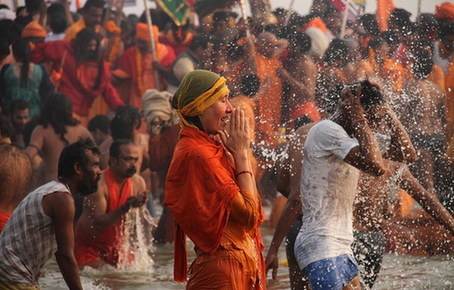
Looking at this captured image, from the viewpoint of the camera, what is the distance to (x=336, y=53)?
35.4 ft

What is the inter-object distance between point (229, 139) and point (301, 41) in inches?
308

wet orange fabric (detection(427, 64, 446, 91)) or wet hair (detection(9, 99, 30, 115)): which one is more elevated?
wet orange fabric (detection(427, 64, 446, 91))

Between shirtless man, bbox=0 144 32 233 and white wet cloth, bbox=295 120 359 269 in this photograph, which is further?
shirtless man, bbox=0 144 32 233

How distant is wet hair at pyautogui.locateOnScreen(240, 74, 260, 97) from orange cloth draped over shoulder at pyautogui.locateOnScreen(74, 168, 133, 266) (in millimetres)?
2500

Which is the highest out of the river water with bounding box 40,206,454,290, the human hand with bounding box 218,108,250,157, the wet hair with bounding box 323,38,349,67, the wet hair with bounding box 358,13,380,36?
the wet hair with bounding box 358,13,380,36

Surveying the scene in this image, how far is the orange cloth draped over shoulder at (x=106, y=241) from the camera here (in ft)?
27.3

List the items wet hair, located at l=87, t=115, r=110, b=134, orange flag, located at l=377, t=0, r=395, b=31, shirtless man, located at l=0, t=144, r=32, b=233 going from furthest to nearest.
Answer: wet hair, located at l=87, t=115, r=110, b=134, orange flag, located at l=377, t=0, r=395, b=31, shirtless man, located at l=0, t=144, r=32, b=233

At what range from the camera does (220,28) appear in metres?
12.2

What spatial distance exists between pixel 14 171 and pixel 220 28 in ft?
18.7

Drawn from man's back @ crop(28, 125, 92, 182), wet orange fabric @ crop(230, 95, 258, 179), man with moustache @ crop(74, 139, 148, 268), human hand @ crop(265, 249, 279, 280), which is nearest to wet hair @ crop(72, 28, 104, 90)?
man's back @ crop(28, 125, 92, 182)

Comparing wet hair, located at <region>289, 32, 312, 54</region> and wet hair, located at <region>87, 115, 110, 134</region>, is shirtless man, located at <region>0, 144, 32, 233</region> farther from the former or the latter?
wet hair, located at <region>289, 32, 312, 54</region>

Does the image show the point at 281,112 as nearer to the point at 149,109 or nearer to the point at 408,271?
the point at 149,109

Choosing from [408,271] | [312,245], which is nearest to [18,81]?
[408,271]

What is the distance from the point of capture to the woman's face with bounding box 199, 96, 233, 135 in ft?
13.3
